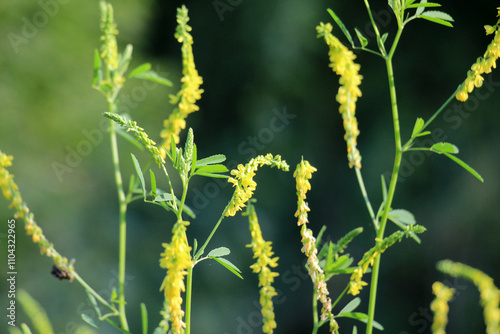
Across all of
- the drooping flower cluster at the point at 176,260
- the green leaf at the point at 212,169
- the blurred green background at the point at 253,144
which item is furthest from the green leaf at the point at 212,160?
the blurred green background at the point at 253,144

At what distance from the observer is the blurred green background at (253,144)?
2256 mm

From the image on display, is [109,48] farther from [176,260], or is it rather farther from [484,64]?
[484,64]

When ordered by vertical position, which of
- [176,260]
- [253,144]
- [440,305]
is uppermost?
[176,260]

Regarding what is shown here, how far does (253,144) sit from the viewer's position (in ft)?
9.45

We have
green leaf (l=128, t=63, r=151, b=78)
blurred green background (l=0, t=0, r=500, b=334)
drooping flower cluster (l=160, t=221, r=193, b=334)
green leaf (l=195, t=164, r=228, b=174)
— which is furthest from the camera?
blurred green background (l=0, t=0, r=500, b=334)

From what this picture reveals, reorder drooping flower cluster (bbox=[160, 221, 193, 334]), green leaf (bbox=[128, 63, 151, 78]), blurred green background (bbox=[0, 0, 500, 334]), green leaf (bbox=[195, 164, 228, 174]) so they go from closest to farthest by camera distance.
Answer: drooping flower cluster (bbox=[160, 221, 193, 334])
green leaf (bbox=[195, 164, 228, 174])
green leaf (bbox=[128, 63, 151, 78])
blurred green background (bbox=[0, 0, 500, 334])

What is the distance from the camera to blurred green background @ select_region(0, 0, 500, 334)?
7.40 ft

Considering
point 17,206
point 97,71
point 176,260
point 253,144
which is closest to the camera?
point 176,260

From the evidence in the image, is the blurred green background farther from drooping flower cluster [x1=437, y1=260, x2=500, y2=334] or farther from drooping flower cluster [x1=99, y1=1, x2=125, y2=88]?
drooping flower cluster [x1=437, y1=260, x2=500, y2=334]

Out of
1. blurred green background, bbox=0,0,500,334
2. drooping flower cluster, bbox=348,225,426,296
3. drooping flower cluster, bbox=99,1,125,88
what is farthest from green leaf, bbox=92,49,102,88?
blurred green background, bbox=0,0,500,334

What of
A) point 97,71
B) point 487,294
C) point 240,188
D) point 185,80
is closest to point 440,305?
point 487,294

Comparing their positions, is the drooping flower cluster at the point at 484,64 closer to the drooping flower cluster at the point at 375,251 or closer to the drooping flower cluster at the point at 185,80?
the drooping flower cluster at the point at 375,251

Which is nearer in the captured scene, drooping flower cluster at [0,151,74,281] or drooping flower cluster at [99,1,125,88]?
drooping flower cluster at [0,151,74,281]

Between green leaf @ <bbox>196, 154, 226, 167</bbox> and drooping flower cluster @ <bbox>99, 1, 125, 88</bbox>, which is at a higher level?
drooping flower cluster @ <bbox>99, 1, 125, 88</bbox>
